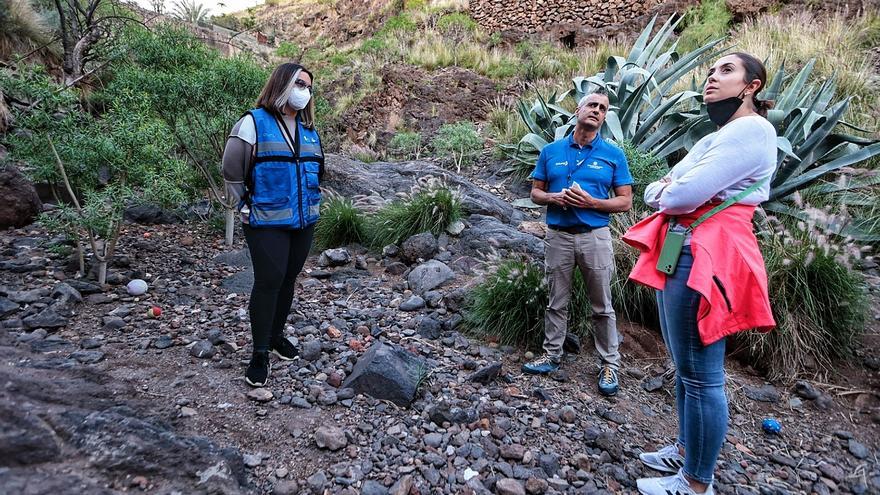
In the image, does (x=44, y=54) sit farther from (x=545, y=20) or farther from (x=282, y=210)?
(x=545, y=20)

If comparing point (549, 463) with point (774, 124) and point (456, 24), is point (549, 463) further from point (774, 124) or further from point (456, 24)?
point (456, 24)

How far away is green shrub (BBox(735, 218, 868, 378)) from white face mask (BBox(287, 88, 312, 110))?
3458 mm

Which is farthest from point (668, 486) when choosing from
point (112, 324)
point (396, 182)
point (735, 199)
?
point (396, 182)

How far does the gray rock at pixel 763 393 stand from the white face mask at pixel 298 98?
11.4ft

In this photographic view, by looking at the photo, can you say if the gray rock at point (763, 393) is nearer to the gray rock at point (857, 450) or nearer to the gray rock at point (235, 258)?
the gray rock at point (857, 450)

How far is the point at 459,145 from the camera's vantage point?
7.66m

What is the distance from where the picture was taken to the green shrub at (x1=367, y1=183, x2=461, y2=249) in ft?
17.1

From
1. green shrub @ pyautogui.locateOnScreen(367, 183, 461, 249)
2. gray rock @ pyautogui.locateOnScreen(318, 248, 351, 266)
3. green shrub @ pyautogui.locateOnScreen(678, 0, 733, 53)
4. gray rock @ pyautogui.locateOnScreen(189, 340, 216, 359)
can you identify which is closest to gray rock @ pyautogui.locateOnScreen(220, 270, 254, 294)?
gray rock @ pyautogui.locateOnScreen(318, 248, 351, 266)

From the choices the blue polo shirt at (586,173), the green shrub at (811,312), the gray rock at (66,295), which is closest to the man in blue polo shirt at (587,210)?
the blue polo shirt at (586,173)

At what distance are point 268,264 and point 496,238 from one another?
8.88 ft

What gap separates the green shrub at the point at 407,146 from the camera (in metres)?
8.42

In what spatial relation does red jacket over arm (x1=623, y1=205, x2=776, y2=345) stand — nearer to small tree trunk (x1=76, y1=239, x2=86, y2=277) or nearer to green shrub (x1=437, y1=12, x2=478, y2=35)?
small tree trunk (x1=76, y1=239, x2=86, y2=277)

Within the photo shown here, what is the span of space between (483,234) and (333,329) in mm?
2073

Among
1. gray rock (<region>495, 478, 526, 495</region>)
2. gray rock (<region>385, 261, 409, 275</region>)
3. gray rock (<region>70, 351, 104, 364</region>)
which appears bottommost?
gray rock (<region>385, 261, 409, 275</region>)
